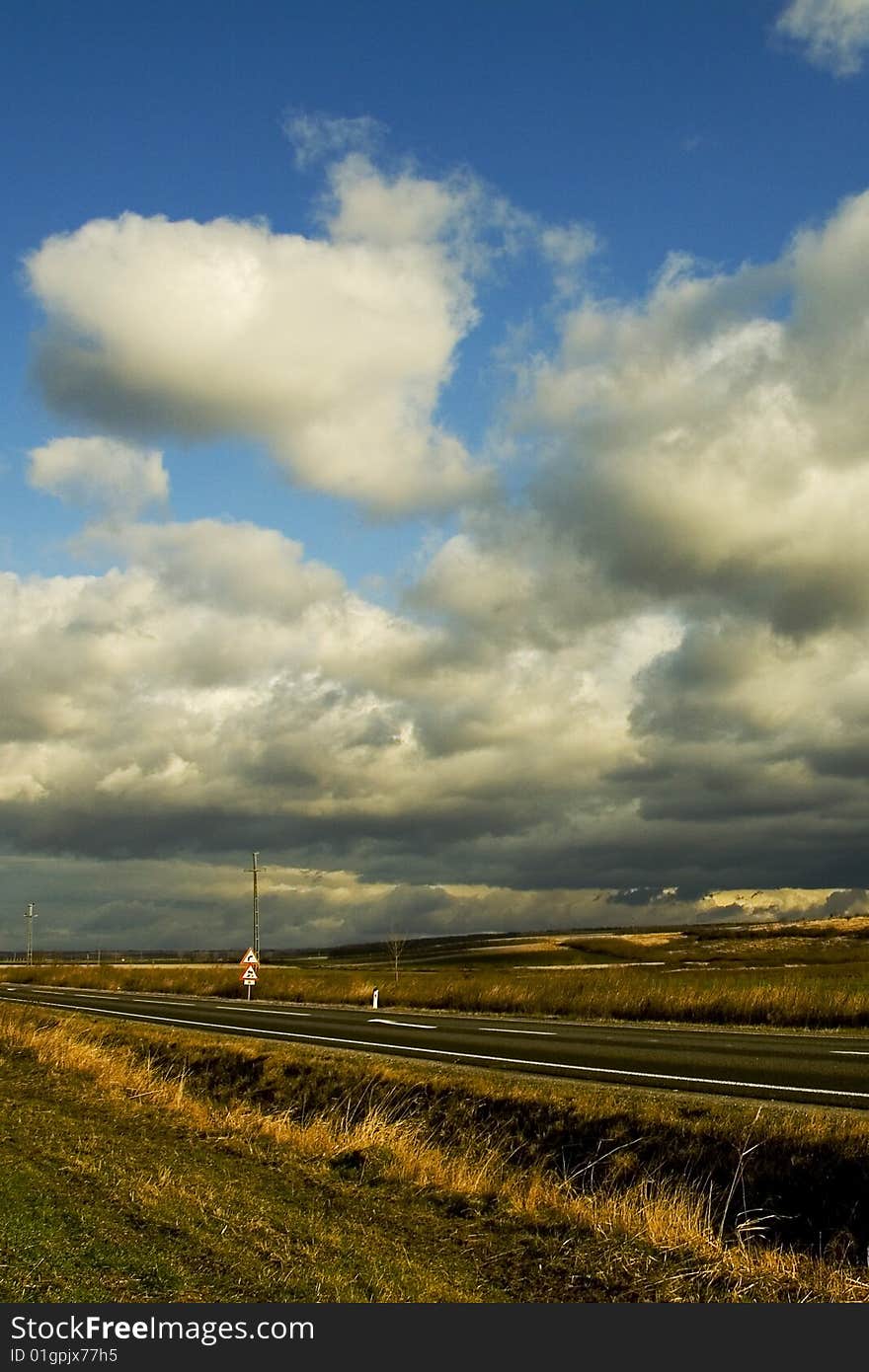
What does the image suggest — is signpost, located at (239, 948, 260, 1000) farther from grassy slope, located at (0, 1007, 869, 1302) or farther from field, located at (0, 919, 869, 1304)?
grassy slope, located at (0, 1007, 869, 1302)

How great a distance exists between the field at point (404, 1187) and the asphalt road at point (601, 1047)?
1.98 m

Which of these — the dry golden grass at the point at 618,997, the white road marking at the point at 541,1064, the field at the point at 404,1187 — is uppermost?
the field at the point at 404,1187

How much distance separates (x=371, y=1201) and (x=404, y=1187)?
917mm

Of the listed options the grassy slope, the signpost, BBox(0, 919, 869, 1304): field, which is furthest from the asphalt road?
the signpost

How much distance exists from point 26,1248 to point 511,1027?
78.9 ft

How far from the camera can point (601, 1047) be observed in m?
24.8

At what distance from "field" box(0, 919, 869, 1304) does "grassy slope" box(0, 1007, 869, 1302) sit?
0.11 feet

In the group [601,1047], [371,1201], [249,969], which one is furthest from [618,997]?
[371,1201]

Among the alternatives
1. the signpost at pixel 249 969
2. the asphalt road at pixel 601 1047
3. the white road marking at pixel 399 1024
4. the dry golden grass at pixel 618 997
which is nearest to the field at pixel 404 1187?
the asphalt road at pixel 601 1047

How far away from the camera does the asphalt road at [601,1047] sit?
1858cm

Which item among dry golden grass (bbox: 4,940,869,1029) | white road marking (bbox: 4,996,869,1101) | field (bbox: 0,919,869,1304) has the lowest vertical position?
dry golden grass (bbox: 4,940,869,1029)

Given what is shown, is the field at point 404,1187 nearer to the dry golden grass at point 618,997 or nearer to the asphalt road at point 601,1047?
the asphalt road at point 601,1047

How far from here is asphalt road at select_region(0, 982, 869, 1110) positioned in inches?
731

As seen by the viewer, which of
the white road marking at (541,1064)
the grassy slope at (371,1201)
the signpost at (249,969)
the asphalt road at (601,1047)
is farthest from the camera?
the signpost at (249,969)
